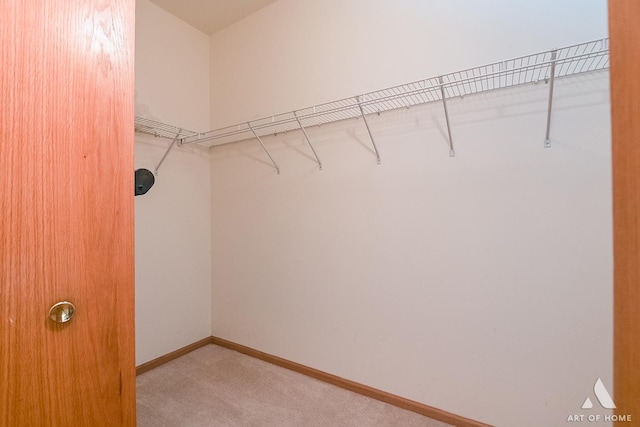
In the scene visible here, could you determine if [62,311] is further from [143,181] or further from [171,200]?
[171,200]

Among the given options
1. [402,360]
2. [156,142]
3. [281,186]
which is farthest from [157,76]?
[402,360]

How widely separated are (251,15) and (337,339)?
266cm

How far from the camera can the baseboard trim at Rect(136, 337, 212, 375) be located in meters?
2.08

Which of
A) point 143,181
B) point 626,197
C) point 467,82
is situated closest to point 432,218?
point 467,82

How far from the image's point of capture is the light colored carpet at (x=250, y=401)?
5.21 ft

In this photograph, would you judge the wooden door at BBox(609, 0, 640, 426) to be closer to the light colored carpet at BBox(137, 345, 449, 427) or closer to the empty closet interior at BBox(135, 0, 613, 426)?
the empty closet interior at BBox(135, 0, 613, 426)

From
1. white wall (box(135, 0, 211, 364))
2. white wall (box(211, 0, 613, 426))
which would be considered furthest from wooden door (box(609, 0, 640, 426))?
white wall (box(135, 0, 211, 364))

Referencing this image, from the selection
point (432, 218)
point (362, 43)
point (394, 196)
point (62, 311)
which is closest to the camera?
point (62, 311)

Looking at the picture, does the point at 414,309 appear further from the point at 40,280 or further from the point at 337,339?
the point at 40,280

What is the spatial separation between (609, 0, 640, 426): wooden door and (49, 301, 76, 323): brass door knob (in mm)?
1123

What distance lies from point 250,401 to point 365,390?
731 mm

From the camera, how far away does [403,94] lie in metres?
1.56

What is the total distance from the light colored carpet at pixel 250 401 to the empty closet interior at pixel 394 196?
0.15 m

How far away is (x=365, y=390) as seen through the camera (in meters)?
1.80
